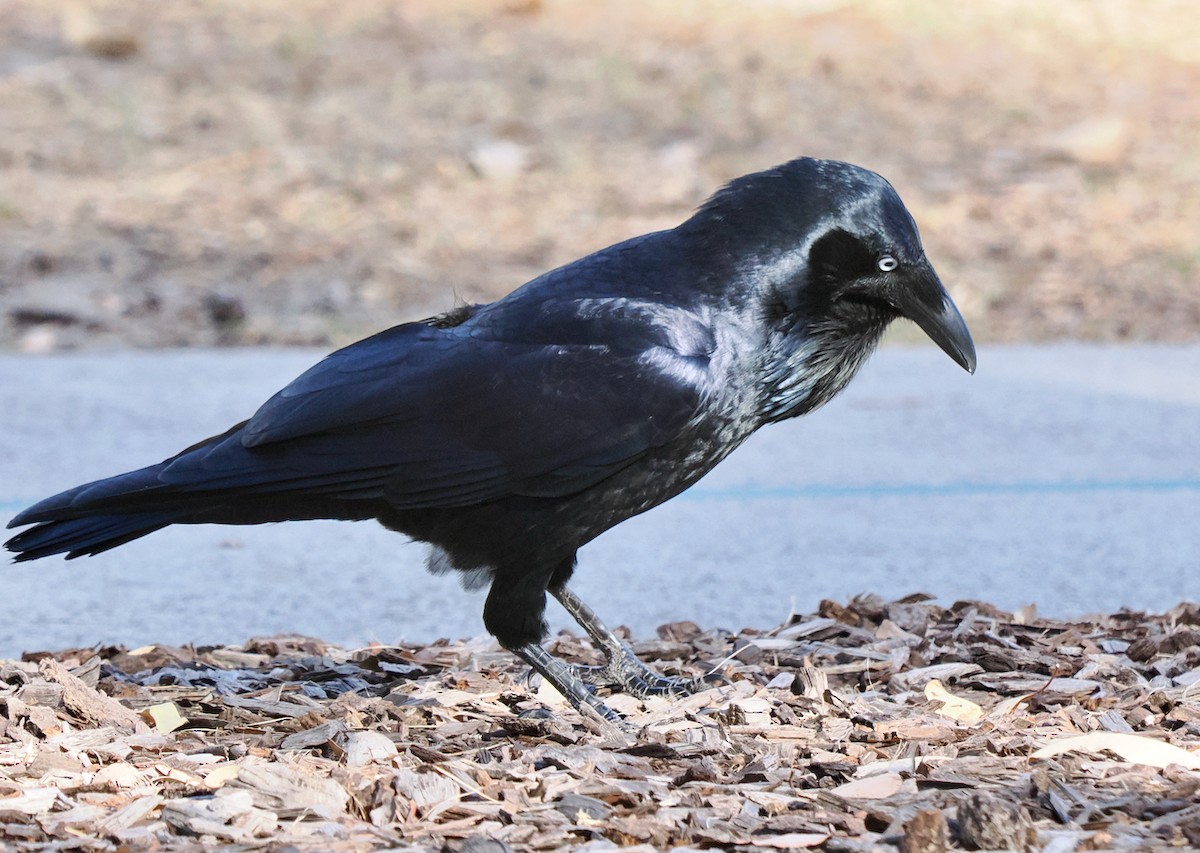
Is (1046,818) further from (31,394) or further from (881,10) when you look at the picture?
(881,10)

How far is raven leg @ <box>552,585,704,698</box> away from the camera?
3479 mm

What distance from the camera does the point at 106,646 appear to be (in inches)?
147

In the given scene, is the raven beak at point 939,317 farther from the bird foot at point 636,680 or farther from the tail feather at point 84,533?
the tail feather at point 84,533

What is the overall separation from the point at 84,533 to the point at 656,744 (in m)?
1.23

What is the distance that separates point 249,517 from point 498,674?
706mm

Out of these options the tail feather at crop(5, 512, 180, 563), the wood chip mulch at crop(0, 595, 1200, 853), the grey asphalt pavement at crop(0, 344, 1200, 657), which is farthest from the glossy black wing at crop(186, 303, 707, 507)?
the grey asphalt pavement at crop(0, 344, 1200, 657)

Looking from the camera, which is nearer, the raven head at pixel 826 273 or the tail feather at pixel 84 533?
the tail feather at pixel 84 533

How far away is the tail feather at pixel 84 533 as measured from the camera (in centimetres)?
318

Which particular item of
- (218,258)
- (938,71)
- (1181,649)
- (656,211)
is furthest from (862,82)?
(1181,649)

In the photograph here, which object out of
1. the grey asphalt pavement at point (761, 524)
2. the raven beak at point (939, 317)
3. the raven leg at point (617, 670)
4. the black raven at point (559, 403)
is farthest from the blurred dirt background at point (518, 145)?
the raven beak at point (939, 317)

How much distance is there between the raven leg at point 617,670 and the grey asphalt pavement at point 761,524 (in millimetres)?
590

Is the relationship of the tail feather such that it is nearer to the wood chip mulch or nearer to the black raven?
the black raven

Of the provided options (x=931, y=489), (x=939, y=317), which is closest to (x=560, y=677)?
(x=939, y=317)

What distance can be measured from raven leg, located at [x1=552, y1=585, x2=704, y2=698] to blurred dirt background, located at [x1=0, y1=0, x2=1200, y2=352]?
393 cm
